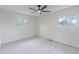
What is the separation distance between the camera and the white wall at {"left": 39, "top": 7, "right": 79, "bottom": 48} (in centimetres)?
338

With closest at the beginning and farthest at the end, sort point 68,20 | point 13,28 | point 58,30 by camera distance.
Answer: point 68,20, point 58,30, point 13,28

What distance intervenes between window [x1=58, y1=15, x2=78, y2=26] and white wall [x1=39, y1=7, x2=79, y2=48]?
8.6 inches

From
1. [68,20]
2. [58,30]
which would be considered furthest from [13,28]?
[68,20]

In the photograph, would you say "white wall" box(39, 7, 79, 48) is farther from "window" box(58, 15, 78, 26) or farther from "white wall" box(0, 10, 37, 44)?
"white wall" box(0, 10, 37, 44)

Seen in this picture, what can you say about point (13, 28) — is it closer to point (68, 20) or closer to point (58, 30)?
point (58, 30)

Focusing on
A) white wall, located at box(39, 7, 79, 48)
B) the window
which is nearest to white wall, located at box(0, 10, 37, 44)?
white wall, located at box(39, 7, 79, 48)

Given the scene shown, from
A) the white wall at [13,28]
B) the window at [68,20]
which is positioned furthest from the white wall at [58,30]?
the white wall at [13,28]

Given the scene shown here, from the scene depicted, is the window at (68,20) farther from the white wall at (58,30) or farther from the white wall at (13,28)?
the white wall at (13,28)

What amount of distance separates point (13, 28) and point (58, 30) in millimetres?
3134

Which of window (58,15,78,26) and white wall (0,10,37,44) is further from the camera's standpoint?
white wall (0,10,37,44)

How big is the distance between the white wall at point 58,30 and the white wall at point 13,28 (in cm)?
113

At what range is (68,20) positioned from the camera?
3.71m

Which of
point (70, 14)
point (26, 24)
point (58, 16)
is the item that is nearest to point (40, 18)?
point (26, 24)
